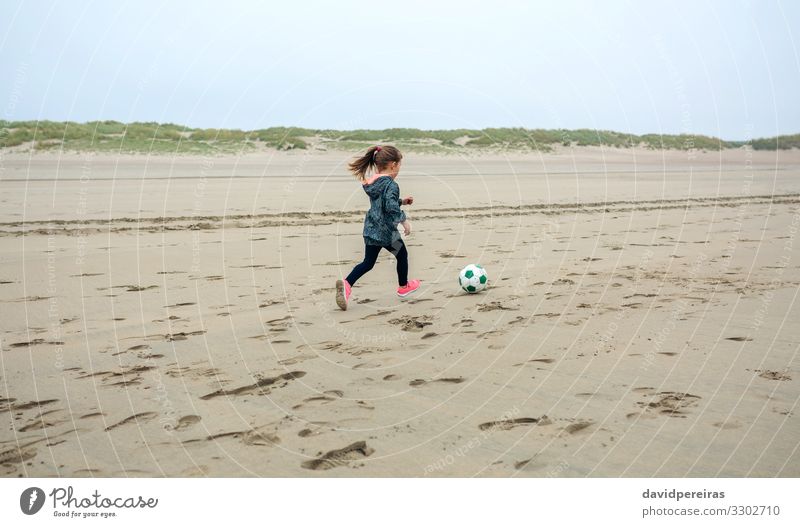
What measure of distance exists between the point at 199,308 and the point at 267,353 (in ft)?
6.47

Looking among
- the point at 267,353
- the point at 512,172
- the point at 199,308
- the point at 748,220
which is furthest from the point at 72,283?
the point at 512,172

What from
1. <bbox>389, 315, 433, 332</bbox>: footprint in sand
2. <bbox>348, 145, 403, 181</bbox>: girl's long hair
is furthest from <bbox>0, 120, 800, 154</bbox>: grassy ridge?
<bbox>389, 315, 433, 332</bbox>: footprint in sand

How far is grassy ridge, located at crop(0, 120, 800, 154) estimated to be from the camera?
3647 centimetres

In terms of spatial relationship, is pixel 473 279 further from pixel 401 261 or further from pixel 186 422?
pixel 186 422

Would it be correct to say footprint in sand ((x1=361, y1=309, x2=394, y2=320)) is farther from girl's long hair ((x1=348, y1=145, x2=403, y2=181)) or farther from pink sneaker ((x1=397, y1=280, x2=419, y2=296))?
girl's long hair ((x1=348, y1=145, x2=403, y2=181))

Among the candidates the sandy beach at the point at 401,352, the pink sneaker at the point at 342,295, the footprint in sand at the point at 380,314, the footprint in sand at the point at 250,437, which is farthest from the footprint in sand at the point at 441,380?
the pink sneaker at the point at 342,295

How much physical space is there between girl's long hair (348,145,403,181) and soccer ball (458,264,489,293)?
1.49 metres

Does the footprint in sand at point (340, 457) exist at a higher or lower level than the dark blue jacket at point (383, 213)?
lower

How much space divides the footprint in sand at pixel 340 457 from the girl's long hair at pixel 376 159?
4509 mm

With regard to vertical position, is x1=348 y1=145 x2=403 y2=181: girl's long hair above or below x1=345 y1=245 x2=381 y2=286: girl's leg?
above

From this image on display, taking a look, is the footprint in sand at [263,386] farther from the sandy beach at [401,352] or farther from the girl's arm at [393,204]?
the girl's arm at [393,204]

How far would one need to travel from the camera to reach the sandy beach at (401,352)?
4.41 meters

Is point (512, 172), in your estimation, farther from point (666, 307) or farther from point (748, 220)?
point (666, 307)
